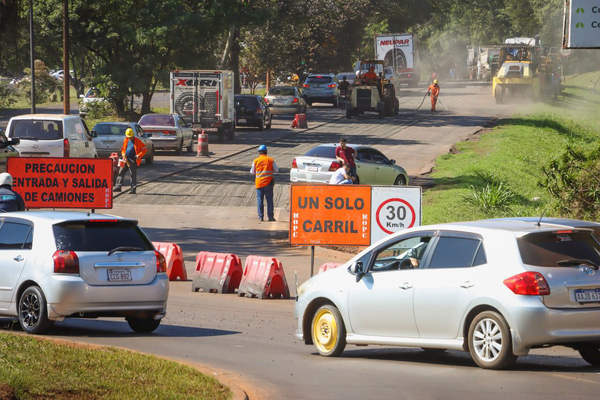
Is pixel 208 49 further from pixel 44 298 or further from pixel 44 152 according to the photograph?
pixel 44 298

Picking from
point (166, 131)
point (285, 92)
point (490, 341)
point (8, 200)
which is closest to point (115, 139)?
point (166, 131)

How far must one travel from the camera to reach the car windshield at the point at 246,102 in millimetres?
48312

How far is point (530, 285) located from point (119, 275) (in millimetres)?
4833

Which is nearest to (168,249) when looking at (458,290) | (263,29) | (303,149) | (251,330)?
(251,330)

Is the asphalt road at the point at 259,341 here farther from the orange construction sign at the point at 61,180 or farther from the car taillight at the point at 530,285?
the orange construction sign at the point at 61,180

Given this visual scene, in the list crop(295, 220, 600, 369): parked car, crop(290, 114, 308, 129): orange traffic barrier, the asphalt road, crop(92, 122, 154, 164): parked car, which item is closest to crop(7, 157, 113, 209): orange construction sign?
the asphalt road

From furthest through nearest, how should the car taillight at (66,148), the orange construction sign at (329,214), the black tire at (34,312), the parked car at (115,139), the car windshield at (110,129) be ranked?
1. the car windshield at (110,129)
2. the parked car at (115,139)
3. the car taillight at (66,148)
4. the orange construction sign at (329,214)
5. the black tire at (34,312)

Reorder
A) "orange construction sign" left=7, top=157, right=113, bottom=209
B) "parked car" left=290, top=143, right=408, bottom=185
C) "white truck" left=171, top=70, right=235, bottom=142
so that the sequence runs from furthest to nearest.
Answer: "white truck" left=171, top=70, right=235, bottom=142 < "parked car" left=290, top=143, right=408, bottom=185 < "orange construction sign" left=7, top=157, right=113, bottom=209

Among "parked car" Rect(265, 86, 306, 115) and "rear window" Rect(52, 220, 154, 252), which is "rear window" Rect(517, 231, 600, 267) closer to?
"rear window" Rect(52, 220, 154, 252)

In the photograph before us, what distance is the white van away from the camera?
2584 cm

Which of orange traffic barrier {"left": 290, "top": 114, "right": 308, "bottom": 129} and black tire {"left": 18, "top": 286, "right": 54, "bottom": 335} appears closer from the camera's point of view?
black tire {"left": 18, "top": 286, "right": 54, "bottom": 335}

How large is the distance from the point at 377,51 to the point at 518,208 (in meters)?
52.1

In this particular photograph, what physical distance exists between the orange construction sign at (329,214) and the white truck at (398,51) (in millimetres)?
59746

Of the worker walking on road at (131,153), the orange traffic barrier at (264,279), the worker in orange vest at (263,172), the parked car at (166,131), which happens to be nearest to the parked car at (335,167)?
the worker in orange vest at (263,172)
